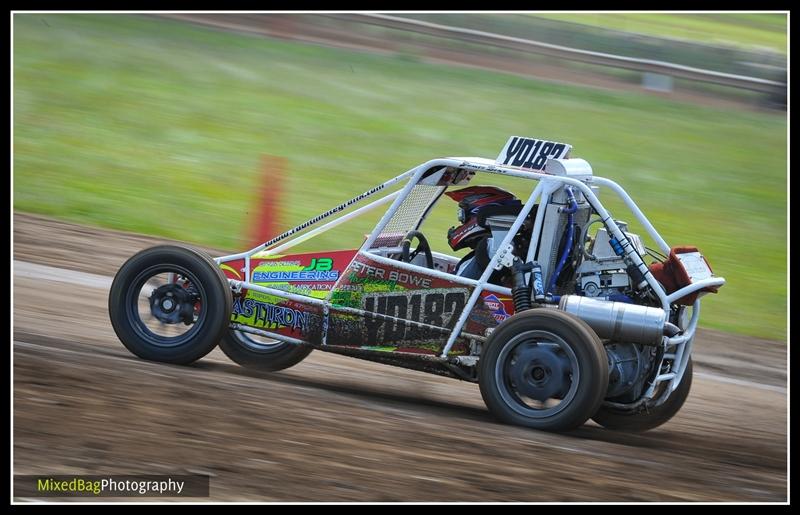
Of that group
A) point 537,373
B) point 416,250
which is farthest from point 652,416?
point 416,250

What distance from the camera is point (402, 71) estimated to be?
20.6 metres

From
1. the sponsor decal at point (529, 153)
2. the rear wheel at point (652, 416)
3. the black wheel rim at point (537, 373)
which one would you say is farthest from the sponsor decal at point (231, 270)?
the rear wheel at point (652, 416)

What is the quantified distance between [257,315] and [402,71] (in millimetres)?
13524

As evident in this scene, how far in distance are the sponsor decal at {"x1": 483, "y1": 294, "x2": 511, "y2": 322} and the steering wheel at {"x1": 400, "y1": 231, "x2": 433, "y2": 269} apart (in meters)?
0.82

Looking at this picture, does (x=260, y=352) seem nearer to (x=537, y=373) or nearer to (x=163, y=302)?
(x=163, y=302)

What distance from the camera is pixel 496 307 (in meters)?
7.09

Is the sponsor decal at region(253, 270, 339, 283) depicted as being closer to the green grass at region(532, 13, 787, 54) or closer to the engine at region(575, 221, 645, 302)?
the engine at region(575, 221, 645, 302)

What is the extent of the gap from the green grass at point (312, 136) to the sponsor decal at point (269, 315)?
566cm

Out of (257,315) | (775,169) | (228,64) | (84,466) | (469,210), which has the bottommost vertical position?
(84,466)

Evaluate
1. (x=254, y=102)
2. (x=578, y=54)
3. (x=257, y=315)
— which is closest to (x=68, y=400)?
(x=257, y=315)

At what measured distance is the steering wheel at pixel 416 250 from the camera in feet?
25.7

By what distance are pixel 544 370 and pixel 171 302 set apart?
2.67 m

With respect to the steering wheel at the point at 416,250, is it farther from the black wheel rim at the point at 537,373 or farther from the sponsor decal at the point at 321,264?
the black wheel rim at the point at 537,373

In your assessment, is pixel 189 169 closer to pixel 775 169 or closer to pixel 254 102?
pixel 254 102
